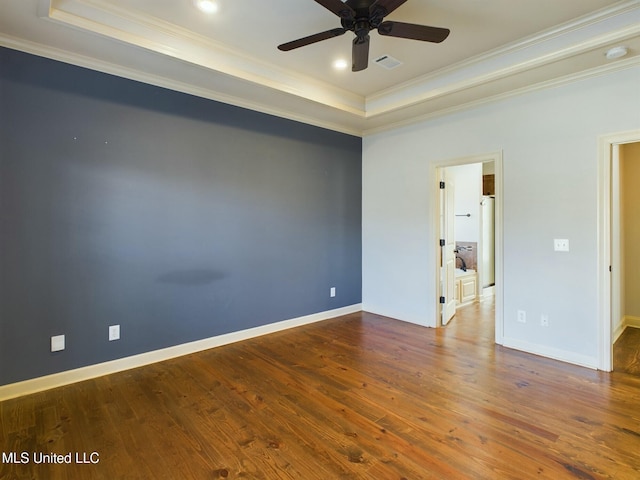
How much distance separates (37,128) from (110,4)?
1132 mm

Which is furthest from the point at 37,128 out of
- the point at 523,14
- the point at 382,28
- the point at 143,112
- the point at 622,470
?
the point at 622,470

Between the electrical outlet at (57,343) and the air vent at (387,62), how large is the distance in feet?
Answer: 12.6

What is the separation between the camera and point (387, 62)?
3.36m

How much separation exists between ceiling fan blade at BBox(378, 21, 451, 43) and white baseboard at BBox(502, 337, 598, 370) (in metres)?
3.07

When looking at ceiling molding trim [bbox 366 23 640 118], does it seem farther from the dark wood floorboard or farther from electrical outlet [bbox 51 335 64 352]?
electrical outlet [bbox 51 335 64 352]

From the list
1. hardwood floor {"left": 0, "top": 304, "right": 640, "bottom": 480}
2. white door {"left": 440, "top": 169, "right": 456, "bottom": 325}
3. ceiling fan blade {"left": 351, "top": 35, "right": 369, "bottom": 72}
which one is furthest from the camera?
white door {"left": 440, "top": 169, "right": 456, "bottom": 325}

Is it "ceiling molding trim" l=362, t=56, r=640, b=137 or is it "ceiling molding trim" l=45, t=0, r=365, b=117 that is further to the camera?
"ceiling molding trim" l=362, t=56, r=640, b=137

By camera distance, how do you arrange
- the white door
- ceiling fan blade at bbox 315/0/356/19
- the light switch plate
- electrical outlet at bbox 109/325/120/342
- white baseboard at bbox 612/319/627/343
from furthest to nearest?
1. the white door
2. white baseboard at bbox 612/319/627/343
3. the light switch plate
4. electrical outlet at bbox 109/325/120/342
5. ceiling fan blade at bbox 315/0/356/19

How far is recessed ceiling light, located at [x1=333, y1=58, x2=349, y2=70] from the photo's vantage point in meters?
3.33

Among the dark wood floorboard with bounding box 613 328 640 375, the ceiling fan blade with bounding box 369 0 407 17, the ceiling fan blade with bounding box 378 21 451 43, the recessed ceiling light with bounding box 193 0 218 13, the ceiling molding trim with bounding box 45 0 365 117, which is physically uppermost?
the recessed ceiling light with bounding box 193 0 218 13

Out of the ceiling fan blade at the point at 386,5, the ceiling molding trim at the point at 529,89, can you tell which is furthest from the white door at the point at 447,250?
the ceiling fan blade at the point at 386,5

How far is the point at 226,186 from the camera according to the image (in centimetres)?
373

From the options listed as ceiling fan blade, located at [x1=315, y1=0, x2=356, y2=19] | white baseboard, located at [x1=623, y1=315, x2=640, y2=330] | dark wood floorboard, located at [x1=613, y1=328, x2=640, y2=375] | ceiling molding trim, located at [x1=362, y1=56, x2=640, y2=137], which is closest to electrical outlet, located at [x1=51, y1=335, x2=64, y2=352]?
ceiling fan blade, located at [x1=315, y1=0, x2=356, y2=19]

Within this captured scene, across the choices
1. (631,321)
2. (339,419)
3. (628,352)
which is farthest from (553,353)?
(339,419)
